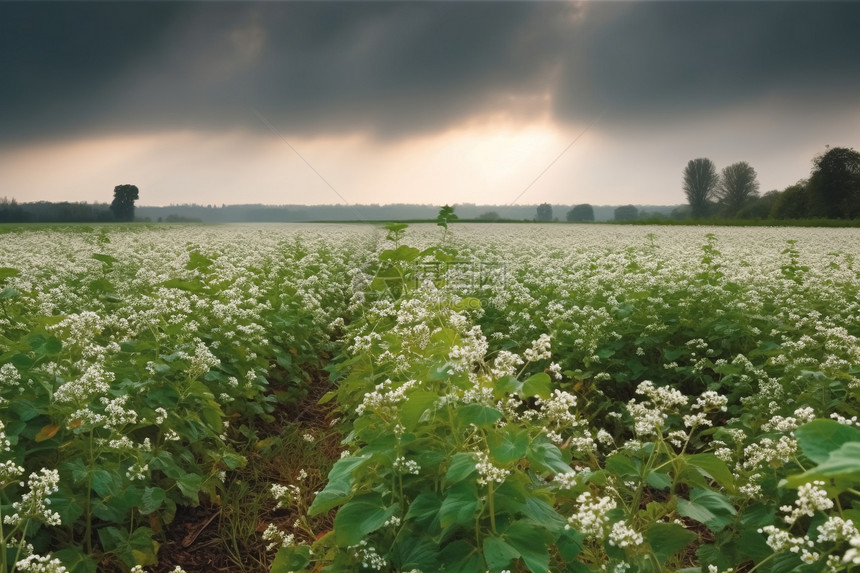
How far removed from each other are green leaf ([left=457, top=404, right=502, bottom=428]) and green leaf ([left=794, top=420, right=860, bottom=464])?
1.43 metres

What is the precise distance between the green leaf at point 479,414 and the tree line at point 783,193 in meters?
65.5

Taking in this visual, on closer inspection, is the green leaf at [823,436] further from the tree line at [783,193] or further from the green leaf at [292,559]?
the tree line at [783,193]

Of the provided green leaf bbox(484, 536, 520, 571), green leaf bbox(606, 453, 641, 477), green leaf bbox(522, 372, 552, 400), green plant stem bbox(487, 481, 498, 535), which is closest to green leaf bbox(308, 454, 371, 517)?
green plant stem bbox(487, 481, 498, 535)

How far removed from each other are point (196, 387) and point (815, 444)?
4.72 m

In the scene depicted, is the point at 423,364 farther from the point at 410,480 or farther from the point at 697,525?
the point at 697,525

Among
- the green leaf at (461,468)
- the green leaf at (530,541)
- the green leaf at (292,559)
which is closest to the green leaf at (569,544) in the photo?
A: the green leaf at (530,541)

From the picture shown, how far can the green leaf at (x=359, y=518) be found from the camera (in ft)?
10.6

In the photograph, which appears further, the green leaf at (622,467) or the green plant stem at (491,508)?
the green leaf at (622,467)

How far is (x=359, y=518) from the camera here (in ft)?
11.0

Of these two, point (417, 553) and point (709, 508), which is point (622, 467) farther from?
point (417, 553)

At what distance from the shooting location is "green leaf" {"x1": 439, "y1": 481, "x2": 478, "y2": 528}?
2.85 m

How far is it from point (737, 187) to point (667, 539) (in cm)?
8555

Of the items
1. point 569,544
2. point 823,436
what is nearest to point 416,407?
point 569,544

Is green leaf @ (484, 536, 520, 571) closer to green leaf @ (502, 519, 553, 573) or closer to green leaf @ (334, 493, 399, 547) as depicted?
green leaf @ (502, 519, 553, 573)
